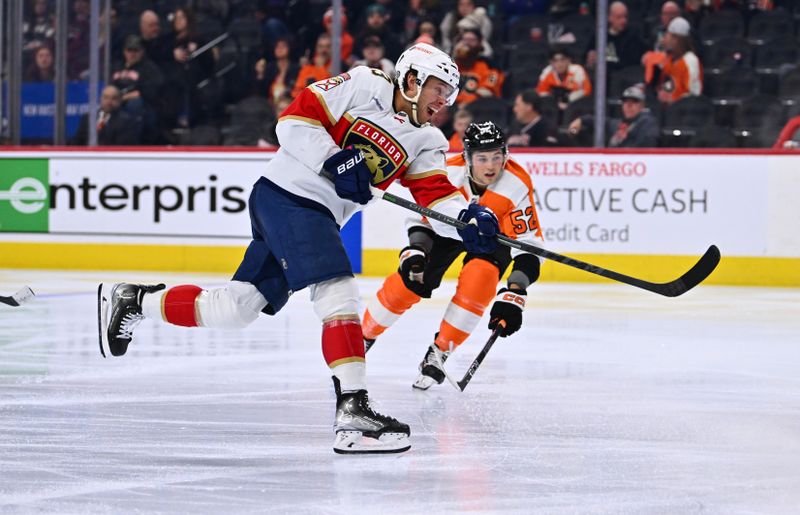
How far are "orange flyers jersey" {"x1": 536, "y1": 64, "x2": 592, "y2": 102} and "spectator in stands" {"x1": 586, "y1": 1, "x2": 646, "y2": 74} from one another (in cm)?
10

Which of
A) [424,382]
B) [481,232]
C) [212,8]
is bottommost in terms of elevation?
[424,382]

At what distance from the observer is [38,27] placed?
9.39 m

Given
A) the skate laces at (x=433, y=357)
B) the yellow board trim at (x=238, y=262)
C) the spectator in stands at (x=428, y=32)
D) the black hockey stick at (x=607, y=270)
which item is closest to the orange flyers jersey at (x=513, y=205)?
the skate laces at (x=433, y=357)

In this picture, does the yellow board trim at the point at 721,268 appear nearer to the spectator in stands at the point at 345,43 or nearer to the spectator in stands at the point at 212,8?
the spectator in stands at the point at 345,43

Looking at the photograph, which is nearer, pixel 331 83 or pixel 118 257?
pixel 331 83

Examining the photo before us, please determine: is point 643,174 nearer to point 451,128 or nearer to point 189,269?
point 451,128

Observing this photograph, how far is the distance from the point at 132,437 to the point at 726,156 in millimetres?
6069

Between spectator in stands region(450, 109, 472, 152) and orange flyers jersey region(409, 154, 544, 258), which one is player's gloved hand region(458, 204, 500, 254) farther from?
spectator in stands region(450, 109, 472, 152)

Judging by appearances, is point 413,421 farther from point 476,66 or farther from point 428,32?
point 428,32

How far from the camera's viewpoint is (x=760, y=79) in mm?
9172

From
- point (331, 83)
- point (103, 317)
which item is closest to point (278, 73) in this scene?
point (103, 317)

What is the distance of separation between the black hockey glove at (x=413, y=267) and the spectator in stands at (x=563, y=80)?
192 inches

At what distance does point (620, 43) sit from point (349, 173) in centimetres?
594

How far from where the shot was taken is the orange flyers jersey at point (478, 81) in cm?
924
